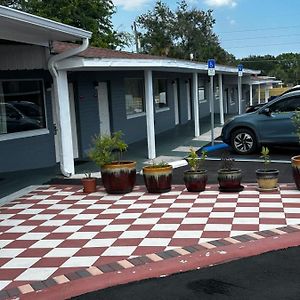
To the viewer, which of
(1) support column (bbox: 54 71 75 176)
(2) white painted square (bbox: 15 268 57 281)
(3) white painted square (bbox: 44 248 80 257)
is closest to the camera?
(2) white painted square (bbox: 15 268 57 281)

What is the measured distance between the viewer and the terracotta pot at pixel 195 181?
28.0 feet

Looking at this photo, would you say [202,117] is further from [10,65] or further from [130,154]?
[10,65]

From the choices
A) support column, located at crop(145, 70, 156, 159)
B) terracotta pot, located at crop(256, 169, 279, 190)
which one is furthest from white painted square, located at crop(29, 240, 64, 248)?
support column, located at crop(145, 70, 156, 159)

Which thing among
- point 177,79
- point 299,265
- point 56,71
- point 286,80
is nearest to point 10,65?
point 56,71

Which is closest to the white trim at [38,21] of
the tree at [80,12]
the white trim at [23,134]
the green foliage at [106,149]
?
the green foliage at [106,149]

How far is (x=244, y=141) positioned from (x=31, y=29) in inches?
276

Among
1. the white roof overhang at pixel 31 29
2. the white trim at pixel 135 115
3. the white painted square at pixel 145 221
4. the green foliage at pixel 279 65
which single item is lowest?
the white painted square at pixel 145 221

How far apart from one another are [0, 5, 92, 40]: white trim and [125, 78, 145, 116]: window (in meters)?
6.95

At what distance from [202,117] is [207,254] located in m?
22.5

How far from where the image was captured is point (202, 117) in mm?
27453

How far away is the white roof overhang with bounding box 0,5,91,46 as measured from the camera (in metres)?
7.10

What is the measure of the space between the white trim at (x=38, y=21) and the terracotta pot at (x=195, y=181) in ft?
11.1

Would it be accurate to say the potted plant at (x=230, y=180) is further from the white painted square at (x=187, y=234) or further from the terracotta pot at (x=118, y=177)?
the white painted square at (x=187, y=234)

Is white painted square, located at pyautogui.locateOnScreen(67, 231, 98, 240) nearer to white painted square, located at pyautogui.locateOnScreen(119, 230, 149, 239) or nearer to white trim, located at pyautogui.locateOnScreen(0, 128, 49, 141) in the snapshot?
white painted square, located at pyautogui.locateOnScreen(119, 230, 149, 239)
